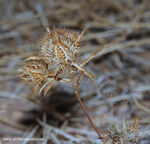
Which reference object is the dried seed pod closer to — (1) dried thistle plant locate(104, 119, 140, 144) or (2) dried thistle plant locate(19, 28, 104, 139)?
(2) dried thistle plant locate(19, 28, 104, 139)

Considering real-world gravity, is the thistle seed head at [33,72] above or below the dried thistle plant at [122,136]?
above

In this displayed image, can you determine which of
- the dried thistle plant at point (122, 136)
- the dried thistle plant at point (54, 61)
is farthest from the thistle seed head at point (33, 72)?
the dried thistle plant at point (122, 136)

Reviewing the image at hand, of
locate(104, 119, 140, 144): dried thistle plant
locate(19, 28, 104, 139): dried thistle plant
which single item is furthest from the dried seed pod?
locate(104, 119, 140, 144): dried thistle plant

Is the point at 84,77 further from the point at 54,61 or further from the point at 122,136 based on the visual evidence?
the point at 122,136

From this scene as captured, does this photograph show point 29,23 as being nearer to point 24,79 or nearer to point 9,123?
point 9,123

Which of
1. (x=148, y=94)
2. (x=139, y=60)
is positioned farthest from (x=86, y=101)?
(x=139, y=60)

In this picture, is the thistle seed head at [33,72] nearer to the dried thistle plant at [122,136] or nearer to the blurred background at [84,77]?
the blurred background at [84,77]

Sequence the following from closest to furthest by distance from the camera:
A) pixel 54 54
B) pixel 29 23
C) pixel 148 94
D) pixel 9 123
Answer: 1. pixel 54 54
2. pixel 9 123
3. pixel 148 94
4. pixel 29 23

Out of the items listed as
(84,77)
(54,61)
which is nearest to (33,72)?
(54,61)
